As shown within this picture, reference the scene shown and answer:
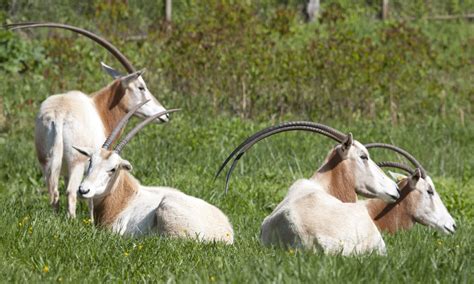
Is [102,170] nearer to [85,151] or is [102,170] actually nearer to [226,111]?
[85,151]

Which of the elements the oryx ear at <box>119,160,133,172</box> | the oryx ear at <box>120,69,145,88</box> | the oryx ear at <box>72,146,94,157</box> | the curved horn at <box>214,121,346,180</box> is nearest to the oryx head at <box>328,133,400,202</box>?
the curved horn at <box>214,121,346,180</box>

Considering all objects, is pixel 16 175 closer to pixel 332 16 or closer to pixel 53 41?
pixel 53 41

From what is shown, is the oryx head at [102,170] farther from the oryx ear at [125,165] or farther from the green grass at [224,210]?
the green grass at [224,210]

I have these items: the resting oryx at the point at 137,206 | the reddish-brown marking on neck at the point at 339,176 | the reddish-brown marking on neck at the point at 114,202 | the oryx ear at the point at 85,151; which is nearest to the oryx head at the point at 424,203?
the reddish-brown marking on neck at the point at 339,176

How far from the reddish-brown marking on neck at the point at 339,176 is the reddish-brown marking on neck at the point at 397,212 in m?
1.12

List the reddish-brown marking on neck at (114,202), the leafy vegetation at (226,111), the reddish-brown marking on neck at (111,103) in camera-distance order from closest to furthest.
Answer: the leafy vegetation at (226,111) < the reddish-brown marking on neck at (114,202) < the reddish-brown marking on neck at (111,103)

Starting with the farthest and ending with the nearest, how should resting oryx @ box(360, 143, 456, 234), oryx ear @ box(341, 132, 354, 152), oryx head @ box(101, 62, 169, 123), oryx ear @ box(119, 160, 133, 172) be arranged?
1. oryx head @ box(101, 62, 169, 123)
2. resting oryx @ box(360, 143, 456, 234)
3. oryx ear @ box(119, 160, 133, 172)
4. oryx ear @ box(341, 132, 354, 152)

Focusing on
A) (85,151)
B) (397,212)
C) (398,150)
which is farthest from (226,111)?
(85,151)

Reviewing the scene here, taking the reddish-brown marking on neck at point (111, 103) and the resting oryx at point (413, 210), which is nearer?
the resting oryx at point (413, 210)

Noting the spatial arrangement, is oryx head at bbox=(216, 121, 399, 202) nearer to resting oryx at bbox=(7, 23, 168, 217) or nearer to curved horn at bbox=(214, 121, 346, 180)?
curved horn at bbox=(214, 121, 346, 180)

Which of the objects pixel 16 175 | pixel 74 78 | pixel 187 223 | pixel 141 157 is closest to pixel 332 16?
pixel 74 78

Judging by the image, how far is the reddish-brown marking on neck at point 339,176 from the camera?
25.0 feet

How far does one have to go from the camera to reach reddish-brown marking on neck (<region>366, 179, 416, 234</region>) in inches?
344

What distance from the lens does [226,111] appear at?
15.5 meters
